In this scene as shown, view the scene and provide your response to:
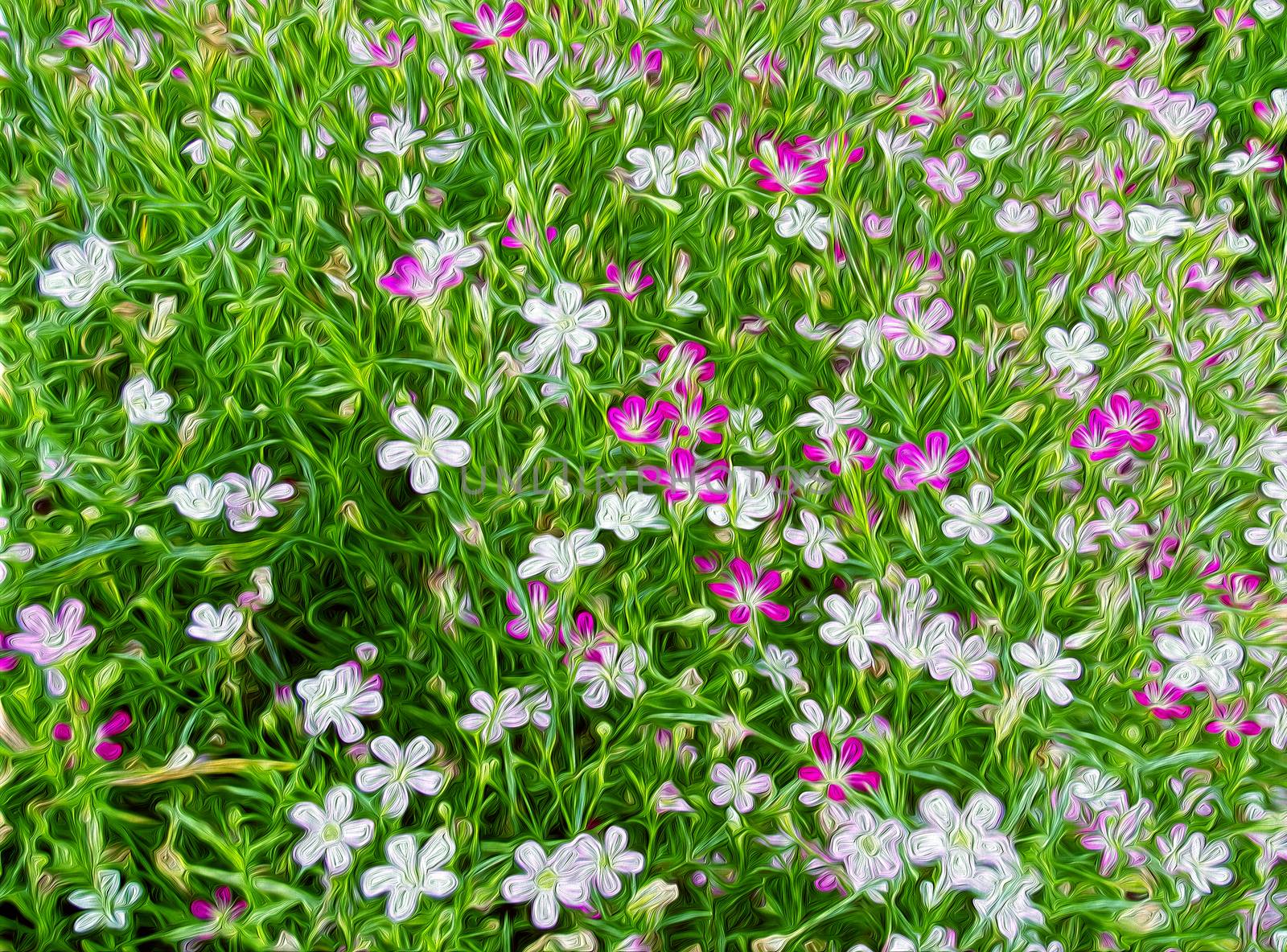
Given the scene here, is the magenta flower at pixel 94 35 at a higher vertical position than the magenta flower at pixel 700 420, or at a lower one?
higher

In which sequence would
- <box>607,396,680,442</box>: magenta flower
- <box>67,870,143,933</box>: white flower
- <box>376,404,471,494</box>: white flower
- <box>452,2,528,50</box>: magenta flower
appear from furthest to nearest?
<box>452,2,528,50</box>: magenta flower < <box>607,396,680,442</box>: magenta flower < <box>376,404,471,494</box>: white flower < <box>67,870,143,933</box>: white flower

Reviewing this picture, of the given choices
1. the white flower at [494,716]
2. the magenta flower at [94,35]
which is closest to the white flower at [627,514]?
the white flower at [494,716]

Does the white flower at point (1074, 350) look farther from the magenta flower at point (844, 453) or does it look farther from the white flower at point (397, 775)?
the white flower at point (397, 775)

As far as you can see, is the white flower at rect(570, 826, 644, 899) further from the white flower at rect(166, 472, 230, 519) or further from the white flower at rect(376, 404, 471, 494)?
the white flower at rect(166, 472, 230, 519)

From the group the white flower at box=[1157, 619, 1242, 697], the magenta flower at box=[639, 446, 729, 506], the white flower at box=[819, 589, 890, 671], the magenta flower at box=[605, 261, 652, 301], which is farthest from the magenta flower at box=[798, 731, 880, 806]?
the magenta flower at box=[605, 261, 652, 301]

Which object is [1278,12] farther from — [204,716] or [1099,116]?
[204,716]

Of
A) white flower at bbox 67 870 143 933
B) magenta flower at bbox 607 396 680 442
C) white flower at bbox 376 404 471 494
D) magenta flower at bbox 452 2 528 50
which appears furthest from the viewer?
magenta flower at bbox 452 2 528 50
